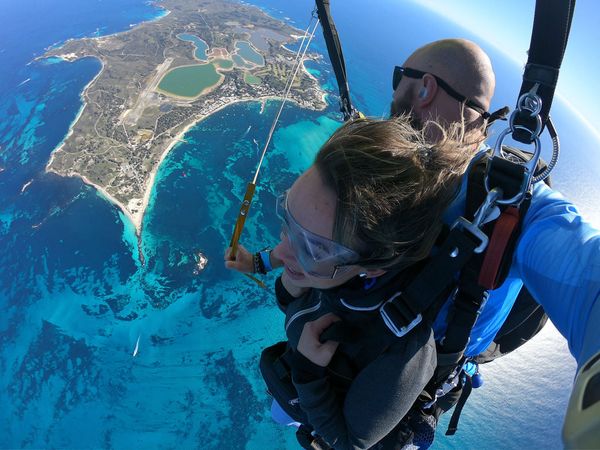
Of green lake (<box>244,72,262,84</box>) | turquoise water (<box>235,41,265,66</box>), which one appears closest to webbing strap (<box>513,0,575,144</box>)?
green lake (<box>244,72,262,84</box>)

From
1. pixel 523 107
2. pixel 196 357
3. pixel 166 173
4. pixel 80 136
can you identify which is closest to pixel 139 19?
pixel 80 136

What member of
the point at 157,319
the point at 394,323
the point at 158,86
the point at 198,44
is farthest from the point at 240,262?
the point at 198,44

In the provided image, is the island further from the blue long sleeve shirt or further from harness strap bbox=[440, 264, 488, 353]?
the blue long sleeve shirt

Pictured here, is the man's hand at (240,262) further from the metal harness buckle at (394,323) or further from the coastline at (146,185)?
the coastline at (146,185)

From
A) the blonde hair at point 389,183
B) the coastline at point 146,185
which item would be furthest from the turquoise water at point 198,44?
the blonde hair at point 389,183

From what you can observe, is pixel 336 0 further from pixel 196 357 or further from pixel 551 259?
pixel 551 259

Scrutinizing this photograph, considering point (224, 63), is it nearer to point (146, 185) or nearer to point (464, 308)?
point (146, 185)
